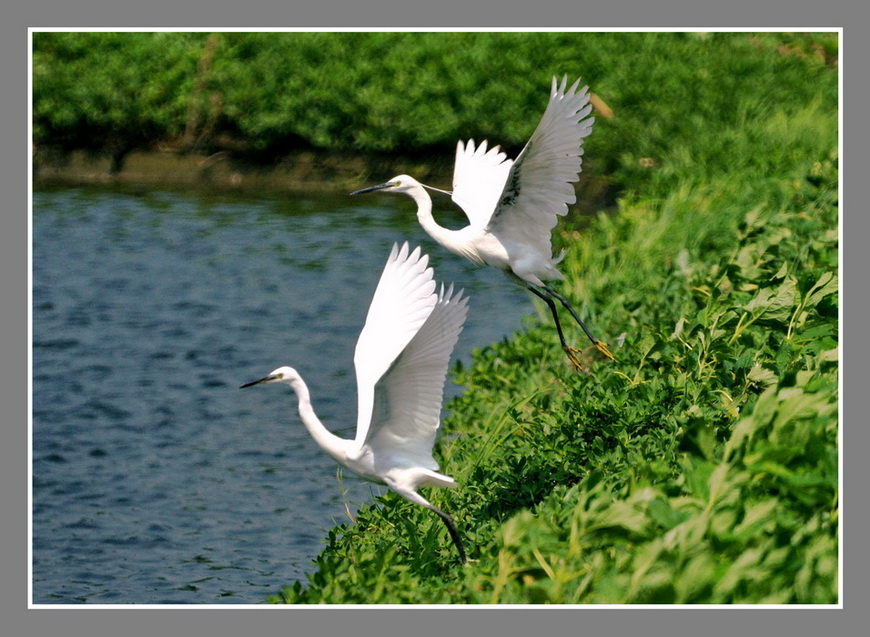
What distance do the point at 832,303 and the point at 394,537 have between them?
256 cm

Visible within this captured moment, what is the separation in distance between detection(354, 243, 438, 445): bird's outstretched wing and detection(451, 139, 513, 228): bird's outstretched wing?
1626mm

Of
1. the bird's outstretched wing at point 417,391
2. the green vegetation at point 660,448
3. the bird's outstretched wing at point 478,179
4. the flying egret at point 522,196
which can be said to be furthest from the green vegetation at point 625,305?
the bird's outstretched wing at point 478,179

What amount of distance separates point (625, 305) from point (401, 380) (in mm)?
3814

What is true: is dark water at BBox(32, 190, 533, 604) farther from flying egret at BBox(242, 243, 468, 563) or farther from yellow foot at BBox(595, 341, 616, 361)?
flying egret at BBox(242, 243, 468, 563)

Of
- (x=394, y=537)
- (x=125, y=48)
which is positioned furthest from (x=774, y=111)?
(x=394, y=537)

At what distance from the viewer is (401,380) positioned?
213 inches

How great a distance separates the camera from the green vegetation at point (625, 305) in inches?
170

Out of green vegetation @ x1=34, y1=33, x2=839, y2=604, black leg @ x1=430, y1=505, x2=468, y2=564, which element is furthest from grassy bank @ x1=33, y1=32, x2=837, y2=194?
black leg @ x1=430, y1=505, x2=468, y2=564

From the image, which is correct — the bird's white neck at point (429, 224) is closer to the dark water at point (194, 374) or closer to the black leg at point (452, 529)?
Result: the black leg at point (452, 529)

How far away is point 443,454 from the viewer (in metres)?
7.94

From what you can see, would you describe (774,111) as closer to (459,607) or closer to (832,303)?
(832,303)

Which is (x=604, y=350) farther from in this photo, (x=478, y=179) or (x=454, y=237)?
(x=478, y=179)

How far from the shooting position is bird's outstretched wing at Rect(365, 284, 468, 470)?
538cm

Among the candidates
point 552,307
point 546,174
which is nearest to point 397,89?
point 552,307
